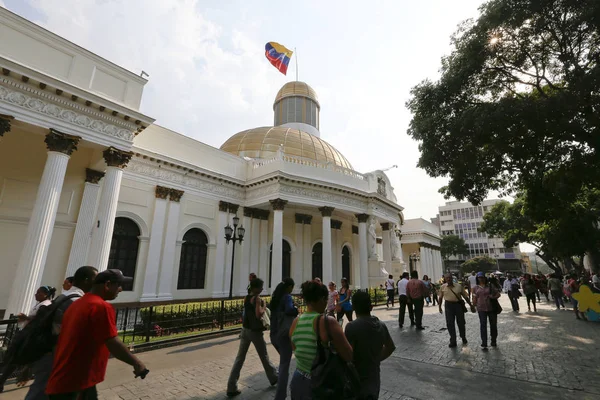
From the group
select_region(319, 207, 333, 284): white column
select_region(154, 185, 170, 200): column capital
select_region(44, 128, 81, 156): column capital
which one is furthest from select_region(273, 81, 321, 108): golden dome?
select_region(44, 128, 81, 156): column capital

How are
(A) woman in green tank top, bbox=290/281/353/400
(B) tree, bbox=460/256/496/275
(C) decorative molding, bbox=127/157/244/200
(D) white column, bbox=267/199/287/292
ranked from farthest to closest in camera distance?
1. (B) tree, bbox=460/256/496/275
2. (D) white column, bbox=267/199/287/292
3. (C) decorative molding, bbox=127/157/244/200
4. (A) woman in green tank top, bbox=290/281/353/400

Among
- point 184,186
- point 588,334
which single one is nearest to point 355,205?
point 184,186

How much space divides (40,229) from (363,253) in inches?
680

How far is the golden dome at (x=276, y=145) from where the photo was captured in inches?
965

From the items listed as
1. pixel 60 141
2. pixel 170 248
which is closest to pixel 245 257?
pixel 170 248

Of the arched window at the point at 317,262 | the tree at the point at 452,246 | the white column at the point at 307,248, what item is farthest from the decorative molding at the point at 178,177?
the tree at the point at 452,246

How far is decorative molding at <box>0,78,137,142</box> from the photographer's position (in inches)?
357

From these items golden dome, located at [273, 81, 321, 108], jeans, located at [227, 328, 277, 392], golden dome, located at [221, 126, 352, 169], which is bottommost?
jeans, located at [227, 328, 277, 392]

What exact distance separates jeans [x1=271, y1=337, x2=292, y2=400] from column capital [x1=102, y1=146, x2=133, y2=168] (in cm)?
1038

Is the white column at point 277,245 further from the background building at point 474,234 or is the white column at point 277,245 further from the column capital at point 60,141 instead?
the background building at point 474,234

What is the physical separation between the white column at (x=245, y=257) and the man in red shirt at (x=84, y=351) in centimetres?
1597

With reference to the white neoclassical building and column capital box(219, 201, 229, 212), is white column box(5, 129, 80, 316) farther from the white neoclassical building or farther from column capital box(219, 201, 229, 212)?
column capital box(219, 201, 229, 212)

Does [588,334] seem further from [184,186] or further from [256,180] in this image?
[184,186]

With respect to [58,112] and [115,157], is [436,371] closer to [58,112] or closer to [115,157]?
[115,157]
